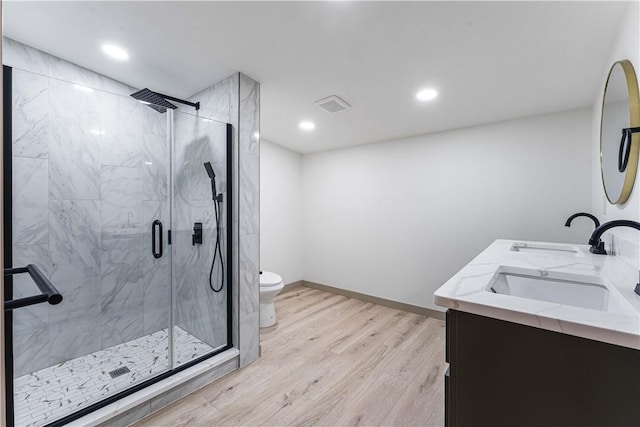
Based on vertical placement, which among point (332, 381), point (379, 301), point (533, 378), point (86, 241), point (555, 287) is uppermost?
point (86, 241)

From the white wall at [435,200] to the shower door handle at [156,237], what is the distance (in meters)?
1.56

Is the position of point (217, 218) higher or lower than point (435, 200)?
lower

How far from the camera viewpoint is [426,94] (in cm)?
230

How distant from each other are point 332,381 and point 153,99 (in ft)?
8.24

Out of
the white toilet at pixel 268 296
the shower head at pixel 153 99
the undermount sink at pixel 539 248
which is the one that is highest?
the shower head at pixel 153 99

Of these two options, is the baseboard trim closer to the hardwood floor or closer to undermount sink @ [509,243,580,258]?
the hardwood floor

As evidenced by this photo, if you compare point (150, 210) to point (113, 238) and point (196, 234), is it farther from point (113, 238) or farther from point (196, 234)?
point (196, 234)

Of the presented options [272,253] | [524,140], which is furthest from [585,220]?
[272,253]

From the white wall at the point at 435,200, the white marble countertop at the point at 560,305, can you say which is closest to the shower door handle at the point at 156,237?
the white wall at the point at 435,200

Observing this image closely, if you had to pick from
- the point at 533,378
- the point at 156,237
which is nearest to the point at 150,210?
the point at 156,237

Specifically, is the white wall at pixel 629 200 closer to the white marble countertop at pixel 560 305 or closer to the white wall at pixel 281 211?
the white marble countertop at pixel 560 305

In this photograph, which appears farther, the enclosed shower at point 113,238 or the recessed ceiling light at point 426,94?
the recessed ceiling light at point 426,94

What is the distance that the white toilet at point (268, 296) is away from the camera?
2.78 m

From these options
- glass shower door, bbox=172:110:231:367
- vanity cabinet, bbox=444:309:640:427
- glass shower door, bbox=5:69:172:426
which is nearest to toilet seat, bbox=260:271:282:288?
glass shower door, bbox=172:110:231:367
